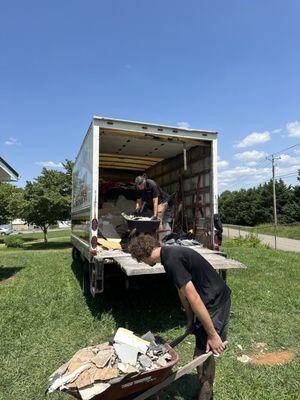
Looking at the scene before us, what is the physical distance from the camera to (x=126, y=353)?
9.18 feet

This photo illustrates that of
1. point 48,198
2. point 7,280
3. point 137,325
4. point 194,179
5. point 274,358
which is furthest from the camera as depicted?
point 48,198

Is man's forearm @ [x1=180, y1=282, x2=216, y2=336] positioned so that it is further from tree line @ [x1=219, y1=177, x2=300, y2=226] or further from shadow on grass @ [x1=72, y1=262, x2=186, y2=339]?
tree line @ [x1=219, y1=177, x2=300, y2=226]

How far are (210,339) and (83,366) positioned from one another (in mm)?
1050

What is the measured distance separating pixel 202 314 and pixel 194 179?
5013mm

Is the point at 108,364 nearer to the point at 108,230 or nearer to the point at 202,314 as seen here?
the point at 202,314

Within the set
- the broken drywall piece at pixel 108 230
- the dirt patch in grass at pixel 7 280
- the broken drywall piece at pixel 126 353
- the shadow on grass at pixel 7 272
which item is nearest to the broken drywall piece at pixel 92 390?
the broken drywall piece at pixel 126 353

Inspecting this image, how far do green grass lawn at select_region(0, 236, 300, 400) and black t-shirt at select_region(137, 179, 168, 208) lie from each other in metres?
1.76

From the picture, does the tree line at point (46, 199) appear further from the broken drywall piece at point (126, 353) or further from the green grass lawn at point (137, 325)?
the broken drywall piece at point (126, 353)

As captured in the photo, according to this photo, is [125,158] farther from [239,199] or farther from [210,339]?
[239,199]

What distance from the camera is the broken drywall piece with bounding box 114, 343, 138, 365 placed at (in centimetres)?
274

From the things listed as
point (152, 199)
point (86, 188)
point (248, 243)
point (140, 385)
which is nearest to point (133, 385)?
point (140, 385)

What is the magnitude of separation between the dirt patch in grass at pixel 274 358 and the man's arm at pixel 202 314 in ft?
5.66

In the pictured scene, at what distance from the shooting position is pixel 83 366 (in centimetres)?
266

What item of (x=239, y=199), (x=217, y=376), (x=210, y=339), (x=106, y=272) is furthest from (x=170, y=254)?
(x=239, y=199)
